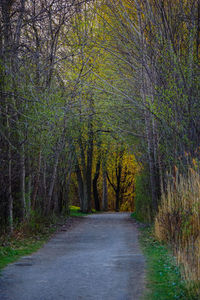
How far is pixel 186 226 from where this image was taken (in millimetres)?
8305

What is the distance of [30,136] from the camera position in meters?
12.3

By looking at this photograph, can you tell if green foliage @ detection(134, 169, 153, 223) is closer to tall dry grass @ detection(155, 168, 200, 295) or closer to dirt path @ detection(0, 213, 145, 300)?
tall dry grass @ detection(155, 168, 200, 295)

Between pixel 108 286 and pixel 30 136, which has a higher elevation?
pixel 30 136

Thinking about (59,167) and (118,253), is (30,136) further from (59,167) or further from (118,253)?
(59,167)

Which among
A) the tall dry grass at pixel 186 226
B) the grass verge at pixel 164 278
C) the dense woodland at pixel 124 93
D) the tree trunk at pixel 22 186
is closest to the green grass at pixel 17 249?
the dense woodland at pixel 124 93

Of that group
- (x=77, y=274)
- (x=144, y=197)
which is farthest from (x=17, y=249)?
(x=144, y=197)

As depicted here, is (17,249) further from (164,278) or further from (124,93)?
(124,93)

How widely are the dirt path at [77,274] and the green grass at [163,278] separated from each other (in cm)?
17

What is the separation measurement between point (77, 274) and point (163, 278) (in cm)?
147

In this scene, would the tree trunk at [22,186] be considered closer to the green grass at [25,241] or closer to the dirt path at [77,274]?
the green grass at [25,241]

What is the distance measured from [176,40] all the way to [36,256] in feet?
25.9

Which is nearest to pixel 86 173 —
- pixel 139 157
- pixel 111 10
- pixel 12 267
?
pixel 139 157

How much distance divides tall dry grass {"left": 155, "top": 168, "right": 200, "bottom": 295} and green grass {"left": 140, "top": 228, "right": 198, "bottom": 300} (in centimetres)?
16

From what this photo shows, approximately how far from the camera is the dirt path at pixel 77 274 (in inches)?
235
